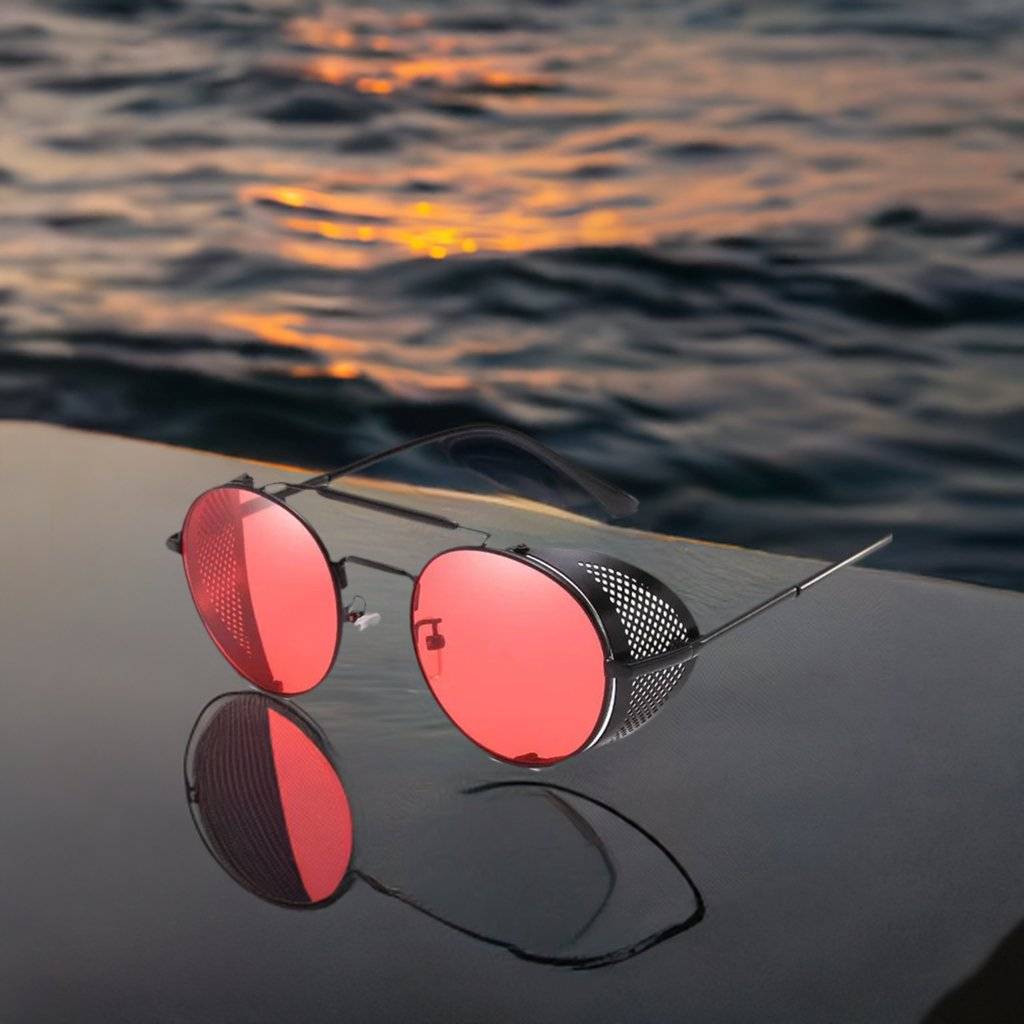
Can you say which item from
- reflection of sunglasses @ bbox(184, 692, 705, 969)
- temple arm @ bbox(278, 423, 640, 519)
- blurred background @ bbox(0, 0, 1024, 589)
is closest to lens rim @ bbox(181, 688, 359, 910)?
reflection of sunglasses @ bbox(184, 692, 705, 969)

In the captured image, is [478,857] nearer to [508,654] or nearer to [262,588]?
[508,654]

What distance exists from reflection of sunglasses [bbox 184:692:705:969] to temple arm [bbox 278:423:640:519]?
0.53 ft

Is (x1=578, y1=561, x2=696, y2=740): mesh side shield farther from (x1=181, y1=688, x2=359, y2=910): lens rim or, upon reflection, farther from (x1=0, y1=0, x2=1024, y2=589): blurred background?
(x1=0, y1=0, x2=1024, y2=589): blurred background

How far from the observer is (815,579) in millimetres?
713

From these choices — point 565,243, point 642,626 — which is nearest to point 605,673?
point 642,626

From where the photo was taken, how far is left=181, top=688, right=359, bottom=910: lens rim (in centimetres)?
53

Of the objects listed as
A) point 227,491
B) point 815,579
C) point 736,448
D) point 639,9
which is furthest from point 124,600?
point 639,9

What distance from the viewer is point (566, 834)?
0.58 meters

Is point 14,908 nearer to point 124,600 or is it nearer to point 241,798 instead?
point 241,798

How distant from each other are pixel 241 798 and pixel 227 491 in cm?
19

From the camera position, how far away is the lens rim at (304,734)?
1.75ft

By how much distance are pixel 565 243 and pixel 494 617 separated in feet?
4.42

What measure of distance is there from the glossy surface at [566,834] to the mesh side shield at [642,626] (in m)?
0.03

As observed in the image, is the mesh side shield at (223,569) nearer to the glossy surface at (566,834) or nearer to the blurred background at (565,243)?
the glossy surface at (566,834)
